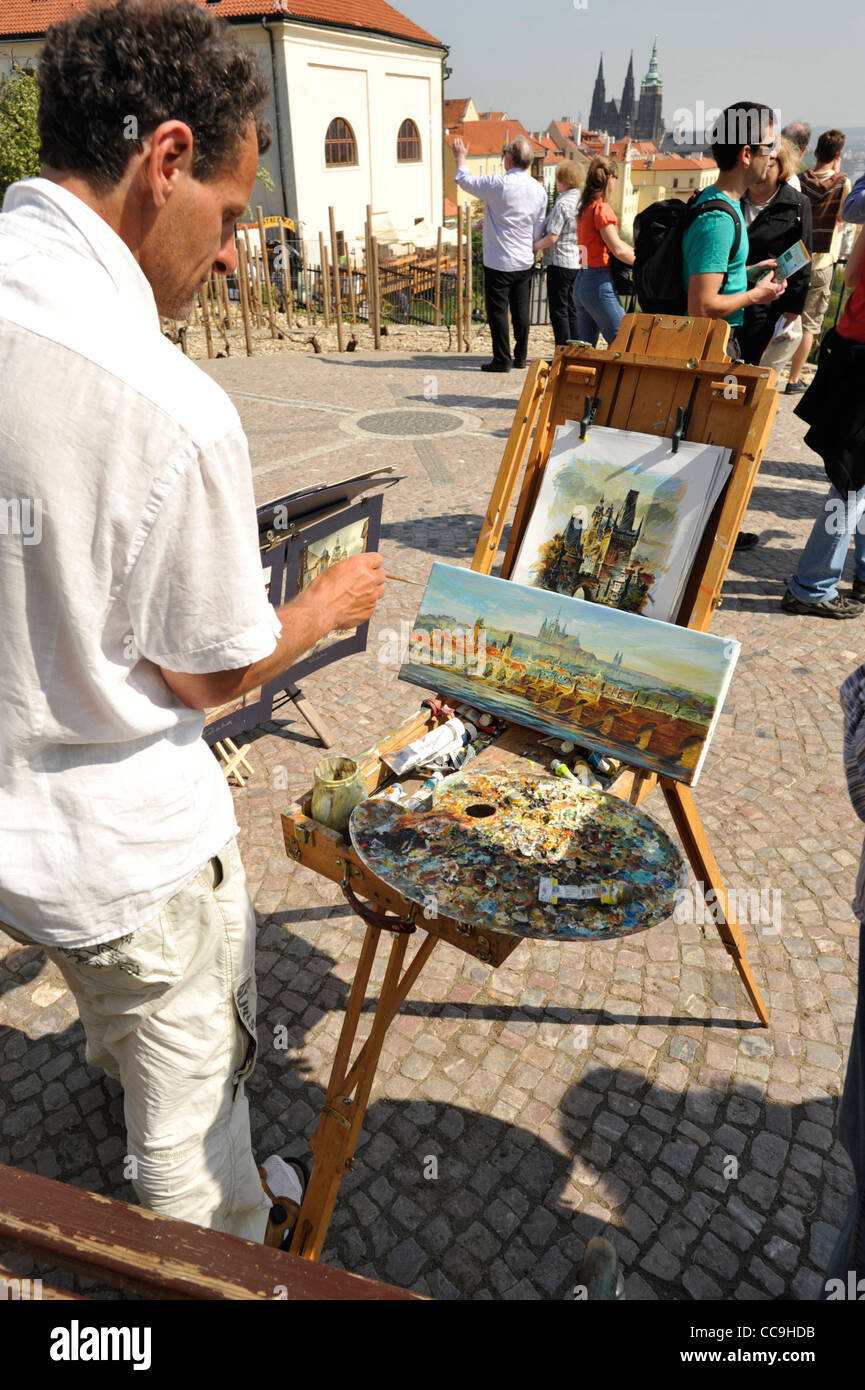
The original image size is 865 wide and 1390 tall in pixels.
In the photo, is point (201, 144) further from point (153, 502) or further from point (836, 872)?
point (836, 872)

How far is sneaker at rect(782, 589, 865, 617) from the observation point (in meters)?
5.48

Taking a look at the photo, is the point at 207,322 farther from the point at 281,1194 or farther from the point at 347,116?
the point at 347,116

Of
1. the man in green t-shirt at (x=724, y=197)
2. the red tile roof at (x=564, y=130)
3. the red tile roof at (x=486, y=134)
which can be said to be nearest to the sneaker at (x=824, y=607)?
the man in green t-shirt at (x=724, y=197)

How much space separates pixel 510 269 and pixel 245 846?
887 cm

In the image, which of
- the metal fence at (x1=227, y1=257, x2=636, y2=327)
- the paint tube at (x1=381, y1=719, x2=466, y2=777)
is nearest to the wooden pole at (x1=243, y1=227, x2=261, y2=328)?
the metal fence at (x1=227, y1=257, x2=636, y2=327)

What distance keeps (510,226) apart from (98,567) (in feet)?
33.9

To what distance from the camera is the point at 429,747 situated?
2.51 metres

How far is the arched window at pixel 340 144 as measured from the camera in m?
27.7

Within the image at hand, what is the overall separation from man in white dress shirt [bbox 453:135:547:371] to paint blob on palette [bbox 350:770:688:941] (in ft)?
29.3

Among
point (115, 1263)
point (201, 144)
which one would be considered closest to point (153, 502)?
point (201, 144)

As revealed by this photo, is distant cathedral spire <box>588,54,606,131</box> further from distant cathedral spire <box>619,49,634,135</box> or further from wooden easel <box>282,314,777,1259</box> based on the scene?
wooden easel <box>282,314,777,1259</box>

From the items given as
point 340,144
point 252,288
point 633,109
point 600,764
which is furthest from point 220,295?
point 633,109

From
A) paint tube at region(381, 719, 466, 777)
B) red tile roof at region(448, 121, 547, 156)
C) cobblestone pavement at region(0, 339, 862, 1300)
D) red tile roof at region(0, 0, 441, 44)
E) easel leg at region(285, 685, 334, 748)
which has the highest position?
red tile roof at region(448, 121, 547, 156)

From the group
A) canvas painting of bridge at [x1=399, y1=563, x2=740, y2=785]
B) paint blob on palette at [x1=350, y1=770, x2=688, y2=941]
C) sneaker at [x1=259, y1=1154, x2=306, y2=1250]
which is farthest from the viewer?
canvas painting of bridge at [x1=399, y1=563, x2=740, y2=785]
